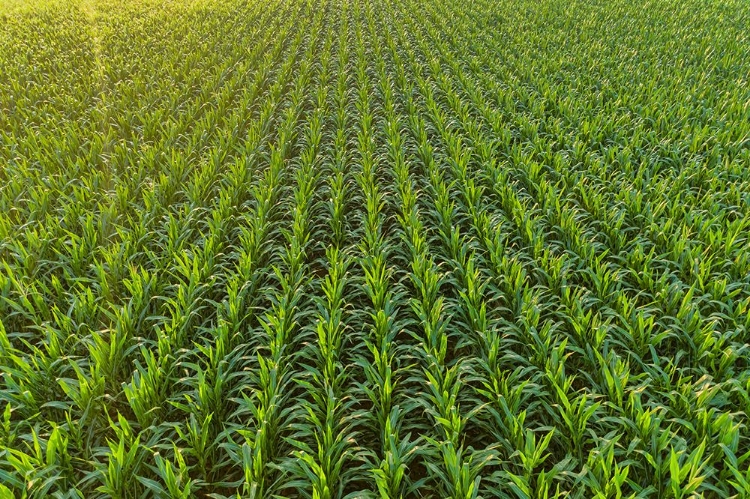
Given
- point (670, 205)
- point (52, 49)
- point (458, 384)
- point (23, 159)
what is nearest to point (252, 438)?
point (458, 384)

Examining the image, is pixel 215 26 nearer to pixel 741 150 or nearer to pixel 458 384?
pixel 741 150

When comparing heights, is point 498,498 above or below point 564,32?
below

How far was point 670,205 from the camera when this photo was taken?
460 cm

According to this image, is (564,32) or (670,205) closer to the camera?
(670,205)

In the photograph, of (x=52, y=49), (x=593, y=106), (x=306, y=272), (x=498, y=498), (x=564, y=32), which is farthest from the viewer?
(x=564, y=32)

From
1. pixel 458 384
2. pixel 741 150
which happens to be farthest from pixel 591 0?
pixel 458 384

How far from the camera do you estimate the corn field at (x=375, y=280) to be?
7.93ft

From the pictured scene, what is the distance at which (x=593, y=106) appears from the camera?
7.39 m

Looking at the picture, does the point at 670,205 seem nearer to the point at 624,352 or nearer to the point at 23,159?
the point at 624,352

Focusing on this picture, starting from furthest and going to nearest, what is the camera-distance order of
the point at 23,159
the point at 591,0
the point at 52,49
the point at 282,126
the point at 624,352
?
the point at 591,0 → the point at 52,49 → the point at 282,126 → the point at 23,159 → the point at 624,352

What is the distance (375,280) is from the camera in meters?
3.48

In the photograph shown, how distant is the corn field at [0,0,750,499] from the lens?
2.42m

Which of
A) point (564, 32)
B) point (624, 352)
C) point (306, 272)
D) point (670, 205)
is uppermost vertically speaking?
point (564, 32)

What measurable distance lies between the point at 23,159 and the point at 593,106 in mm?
7390
